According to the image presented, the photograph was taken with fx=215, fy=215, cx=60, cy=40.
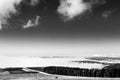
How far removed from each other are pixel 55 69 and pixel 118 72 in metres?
32.0

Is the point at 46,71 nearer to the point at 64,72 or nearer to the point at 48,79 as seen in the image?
the point at 64,72

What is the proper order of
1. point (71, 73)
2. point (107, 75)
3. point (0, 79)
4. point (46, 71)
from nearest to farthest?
point (0, 79) → point (107, 75) → point (71, 73) → point (46, 71)

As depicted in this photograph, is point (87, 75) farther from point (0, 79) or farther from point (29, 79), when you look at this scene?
point (0, 79)

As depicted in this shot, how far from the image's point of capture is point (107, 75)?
95625 millimetres

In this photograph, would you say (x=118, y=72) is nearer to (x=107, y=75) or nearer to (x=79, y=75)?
(x=107, y=75)

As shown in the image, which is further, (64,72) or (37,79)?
(64,72)

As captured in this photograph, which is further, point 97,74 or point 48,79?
point 97,74

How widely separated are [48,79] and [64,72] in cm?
2468

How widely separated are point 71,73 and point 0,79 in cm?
3698

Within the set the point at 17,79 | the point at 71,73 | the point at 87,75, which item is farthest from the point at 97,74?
the point at 17,79

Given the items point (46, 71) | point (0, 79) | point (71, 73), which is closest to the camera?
point (0, 79)

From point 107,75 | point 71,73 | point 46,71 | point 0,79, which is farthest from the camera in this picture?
point 46,71

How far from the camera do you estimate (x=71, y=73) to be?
335ft

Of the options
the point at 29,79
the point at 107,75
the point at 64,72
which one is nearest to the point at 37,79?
the point at 29,79
